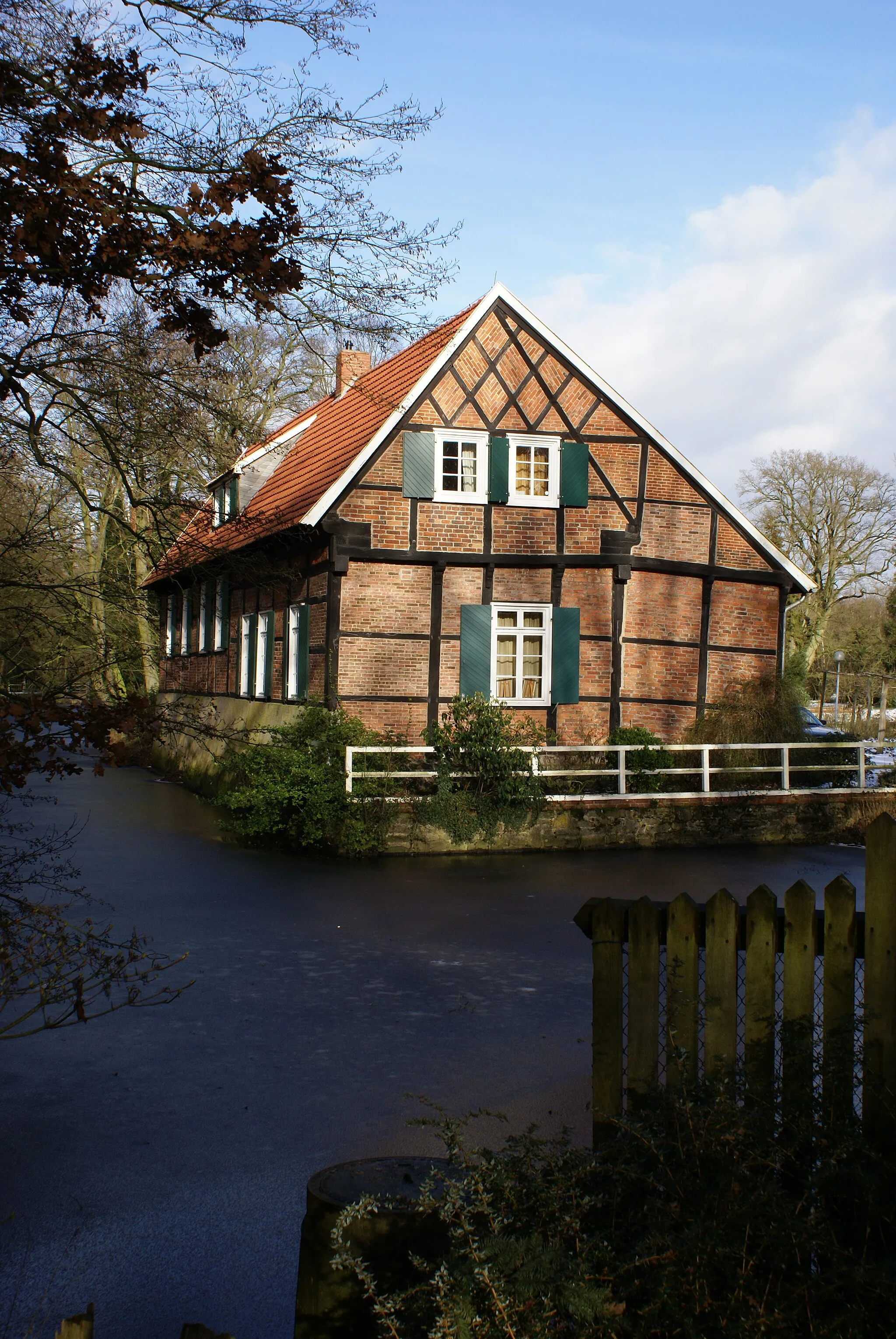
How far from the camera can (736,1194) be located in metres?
3.14

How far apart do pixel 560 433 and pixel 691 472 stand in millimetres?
2388

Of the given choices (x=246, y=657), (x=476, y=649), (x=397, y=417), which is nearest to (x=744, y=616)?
(x=476, y=649)

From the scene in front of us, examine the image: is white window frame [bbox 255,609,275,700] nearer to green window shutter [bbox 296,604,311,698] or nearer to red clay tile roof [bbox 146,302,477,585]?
red clay tile roof [bbox 146,302,477,585]

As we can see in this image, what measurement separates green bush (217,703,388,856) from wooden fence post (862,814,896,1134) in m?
11.0

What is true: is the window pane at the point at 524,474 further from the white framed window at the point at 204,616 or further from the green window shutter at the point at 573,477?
the white framed window at the point at 204,616

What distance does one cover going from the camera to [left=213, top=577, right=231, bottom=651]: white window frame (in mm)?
25078

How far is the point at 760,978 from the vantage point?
403 centimetres

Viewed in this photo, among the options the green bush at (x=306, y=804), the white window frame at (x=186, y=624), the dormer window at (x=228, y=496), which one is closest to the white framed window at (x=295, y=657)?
the green bush at (x=306, y=804)

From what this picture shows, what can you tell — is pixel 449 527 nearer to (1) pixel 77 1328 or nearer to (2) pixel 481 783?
(2) pixel 481 783

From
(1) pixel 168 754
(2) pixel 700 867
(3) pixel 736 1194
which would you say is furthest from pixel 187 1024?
(1) pixel 168 754

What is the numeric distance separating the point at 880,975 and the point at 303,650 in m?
15.6

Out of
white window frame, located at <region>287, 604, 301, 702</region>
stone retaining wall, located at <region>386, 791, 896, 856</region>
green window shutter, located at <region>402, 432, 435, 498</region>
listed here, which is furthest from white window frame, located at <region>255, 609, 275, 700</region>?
stone retaining wall, located at <region>386, 791, 896, 856</region>

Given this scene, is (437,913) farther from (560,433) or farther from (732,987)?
(560,433)

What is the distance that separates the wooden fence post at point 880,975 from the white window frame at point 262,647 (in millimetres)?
18074
